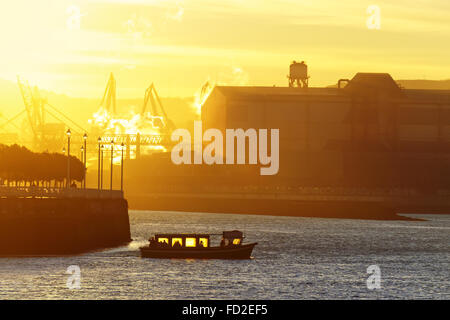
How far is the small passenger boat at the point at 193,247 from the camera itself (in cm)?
10944

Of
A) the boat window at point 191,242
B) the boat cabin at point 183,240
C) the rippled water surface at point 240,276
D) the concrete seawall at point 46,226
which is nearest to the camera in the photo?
the rippled water surface at point 240,276

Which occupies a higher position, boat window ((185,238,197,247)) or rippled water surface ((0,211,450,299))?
boat window ((185,238,197,247))

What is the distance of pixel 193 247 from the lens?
10969cm

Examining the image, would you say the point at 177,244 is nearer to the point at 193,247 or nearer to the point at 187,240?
the point at 187,240

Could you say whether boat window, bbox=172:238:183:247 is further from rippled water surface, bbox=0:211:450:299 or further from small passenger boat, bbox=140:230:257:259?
rippled water surface, bbox=0:211:450:299

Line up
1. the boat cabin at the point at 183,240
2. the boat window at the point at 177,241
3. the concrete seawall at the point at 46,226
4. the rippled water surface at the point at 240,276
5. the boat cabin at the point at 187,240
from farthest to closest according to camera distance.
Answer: the boat window at the point at 177,241 < the boat cabin at the point at 183,240 < the boat cabin at the point at 187,240 < the concrete seawall at the point at 46,226 < the rippled water surface at the point at 240,276

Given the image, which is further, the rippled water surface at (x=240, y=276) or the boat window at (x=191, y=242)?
the boat window at (x=191, y=242)

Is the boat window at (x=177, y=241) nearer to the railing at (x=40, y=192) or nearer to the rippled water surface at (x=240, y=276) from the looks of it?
the rippled water surface at (x=240, y=276)

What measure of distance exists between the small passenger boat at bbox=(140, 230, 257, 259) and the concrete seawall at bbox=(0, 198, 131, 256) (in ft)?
23.1

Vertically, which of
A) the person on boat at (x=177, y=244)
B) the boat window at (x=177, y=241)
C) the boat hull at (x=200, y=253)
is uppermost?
the boat window at (x=177, y=241)

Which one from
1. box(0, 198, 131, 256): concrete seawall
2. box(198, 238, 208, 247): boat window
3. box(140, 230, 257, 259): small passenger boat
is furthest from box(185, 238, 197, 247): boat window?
box(0, 198, 131, 256): concrete seawall

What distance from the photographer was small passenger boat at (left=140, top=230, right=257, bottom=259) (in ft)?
359

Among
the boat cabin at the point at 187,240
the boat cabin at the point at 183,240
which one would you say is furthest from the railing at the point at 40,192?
the boat cabin at the point at 183,240

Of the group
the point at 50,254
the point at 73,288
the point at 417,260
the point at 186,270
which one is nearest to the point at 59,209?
the point at 50,254
